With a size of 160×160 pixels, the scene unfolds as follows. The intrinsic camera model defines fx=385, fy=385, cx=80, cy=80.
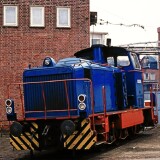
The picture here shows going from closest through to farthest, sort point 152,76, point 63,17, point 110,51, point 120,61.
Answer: point 110,51 → point 120,61 → point 63,17 → point 152,76

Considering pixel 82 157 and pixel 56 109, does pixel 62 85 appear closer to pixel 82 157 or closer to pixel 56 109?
pixel 56 109

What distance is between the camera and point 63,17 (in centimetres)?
1959

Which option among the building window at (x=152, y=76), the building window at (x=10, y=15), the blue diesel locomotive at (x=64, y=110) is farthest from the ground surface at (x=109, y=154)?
the building window at (x=152, y=76)

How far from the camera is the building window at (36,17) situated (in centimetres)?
1939

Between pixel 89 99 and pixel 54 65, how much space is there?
1.37m

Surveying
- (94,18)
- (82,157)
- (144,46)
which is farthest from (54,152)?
(144,46)

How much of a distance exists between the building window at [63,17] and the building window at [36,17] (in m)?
0.86

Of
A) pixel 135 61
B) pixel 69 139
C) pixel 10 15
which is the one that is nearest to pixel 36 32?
pixel 10 15

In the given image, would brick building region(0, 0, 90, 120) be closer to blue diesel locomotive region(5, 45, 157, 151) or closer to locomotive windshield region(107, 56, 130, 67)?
locomotive windshield region(107, 56, 130, 67)

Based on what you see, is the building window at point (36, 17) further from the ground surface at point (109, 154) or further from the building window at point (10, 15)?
the ground surface at point (109, 154)

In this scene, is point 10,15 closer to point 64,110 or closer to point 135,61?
point 135,61

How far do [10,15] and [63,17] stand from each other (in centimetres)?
266

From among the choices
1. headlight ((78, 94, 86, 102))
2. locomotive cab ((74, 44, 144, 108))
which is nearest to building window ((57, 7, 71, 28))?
locomotive cab ((74, 44, 144, 108))

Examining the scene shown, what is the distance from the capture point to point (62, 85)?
10352 mm
